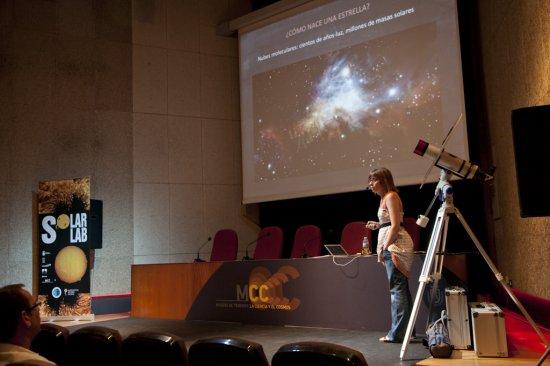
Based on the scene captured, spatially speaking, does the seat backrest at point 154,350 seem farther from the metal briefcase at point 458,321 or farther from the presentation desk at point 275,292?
the presentation desk at point 275,292

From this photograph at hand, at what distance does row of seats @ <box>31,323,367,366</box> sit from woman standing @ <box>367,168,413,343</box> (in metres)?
2.33

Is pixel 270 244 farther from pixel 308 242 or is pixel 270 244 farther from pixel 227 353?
pixel 227 353

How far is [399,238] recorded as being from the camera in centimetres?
400

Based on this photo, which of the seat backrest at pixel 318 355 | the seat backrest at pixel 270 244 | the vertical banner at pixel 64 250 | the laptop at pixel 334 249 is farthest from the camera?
the seat backrest at pixel 270 244

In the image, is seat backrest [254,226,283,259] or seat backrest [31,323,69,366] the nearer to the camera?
seat backrest [31,323,69,366]

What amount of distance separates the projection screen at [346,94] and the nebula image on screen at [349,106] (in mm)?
12

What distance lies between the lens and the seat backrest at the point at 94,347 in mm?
2107

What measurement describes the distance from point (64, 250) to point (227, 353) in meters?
5.37

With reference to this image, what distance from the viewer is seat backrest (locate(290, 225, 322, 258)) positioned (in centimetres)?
634

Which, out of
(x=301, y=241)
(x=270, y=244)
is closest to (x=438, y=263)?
(x=301, y=241)

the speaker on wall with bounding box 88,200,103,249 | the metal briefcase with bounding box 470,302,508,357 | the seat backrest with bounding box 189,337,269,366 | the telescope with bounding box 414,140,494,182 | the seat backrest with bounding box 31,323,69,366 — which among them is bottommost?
the metal briefcase with bounding box 470,302,508,357

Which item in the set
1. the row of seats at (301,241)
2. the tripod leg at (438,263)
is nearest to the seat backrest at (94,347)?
the tripod leg at (438,263)

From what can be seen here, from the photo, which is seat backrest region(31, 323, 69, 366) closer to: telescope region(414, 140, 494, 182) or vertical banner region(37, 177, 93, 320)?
telescope region(414, 140, 494, 182)

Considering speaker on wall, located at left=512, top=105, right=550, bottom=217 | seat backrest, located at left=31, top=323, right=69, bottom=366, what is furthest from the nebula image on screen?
seat backrest, located at left=31, top=323, right=69, bottom=366
